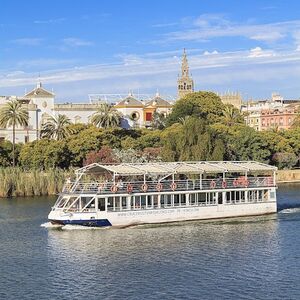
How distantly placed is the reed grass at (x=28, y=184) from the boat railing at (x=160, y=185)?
26.0 meters

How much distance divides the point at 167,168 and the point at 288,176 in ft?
181

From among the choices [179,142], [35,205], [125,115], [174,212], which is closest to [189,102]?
[125,115]

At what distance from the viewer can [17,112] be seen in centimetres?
10362

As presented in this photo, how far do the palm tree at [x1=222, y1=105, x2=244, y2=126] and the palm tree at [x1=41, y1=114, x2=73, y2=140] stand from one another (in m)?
28.3

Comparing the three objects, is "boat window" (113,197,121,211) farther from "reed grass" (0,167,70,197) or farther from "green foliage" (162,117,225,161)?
"reed grass" (0,167,70,197)

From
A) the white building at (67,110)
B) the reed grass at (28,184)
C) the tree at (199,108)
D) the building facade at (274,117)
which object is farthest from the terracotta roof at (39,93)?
the building facade at (274,117)

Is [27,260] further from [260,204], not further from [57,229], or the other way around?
[260,204]

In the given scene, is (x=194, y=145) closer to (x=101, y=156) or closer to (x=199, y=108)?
(x=101, y=156)

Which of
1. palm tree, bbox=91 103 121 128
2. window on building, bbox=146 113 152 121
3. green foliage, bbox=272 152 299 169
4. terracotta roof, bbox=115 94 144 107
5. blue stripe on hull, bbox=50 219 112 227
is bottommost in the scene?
blue stripe on hull, bbox=50 219 112 227

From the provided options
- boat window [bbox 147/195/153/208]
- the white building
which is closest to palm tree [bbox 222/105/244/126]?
the white building

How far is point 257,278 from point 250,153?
235 ft

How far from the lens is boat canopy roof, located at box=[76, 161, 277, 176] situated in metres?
60.6

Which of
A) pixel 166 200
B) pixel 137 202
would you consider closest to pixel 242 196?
pixel 166 200

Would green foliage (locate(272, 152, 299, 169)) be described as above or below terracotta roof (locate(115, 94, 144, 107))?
below
